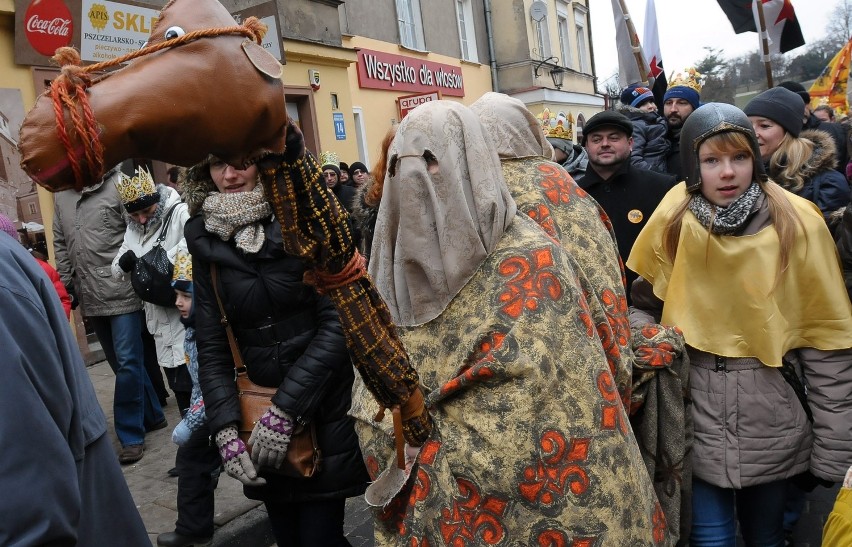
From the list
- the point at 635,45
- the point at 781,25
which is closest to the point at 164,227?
the point at 635,45

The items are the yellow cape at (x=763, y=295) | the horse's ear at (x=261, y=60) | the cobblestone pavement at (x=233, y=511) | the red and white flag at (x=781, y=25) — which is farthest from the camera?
the red and white flag at (x=781, y=25)

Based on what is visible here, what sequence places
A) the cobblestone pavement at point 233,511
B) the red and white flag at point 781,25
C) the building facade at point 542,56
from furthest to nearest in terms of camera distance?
1. the building facade at point 542,56
2. the red and white flag at point 781,25
3. the cobblestone pavement at point 233,511

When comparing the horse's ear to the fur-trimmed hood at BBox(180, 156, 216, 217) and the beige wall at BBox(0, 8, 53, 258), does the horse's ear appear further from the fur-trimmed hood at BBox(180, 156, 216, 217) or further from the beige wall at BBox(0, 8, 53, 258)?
the beige wall at BBox(0, 8, 53, 258)

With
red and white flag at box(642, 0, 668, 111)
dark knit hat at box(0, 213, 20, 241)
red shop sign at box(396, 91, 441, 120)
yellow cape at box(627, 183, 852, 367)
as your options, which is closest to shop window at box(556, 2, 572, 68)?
red shop sign at box(396, 91, 441, 120)

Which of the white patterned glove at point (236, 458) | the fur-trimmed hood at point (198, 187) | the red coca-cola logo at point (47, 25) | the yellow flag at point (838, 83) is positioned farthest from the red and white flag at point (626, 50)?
the white patterned glove at point (236, 458)

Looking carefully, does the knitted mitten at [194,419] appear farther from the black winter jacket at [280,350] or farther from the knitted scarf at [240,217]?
the knitted scarf at [240,217]

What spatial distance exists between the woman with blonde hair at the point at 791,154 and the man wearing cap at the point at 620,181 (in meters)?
0.88

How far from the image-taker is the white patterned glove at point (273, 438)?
2570 mm

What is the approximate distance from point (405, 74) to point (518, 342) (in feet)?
49.7

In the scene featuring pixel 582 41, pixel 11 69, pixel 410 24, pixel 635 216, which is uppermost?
pixel 582 41

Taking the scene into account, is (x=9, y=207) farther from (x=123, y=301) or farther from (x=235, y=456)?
(x=123, y=301)

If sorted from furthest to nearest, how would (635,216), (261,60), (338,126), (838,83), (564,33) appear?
(564,33), (338,126), (838,83), (635,216), (261,60)

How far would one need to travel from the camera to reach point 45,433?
1.56 meters

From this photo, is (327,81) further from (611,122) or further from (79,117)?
(79,117)
